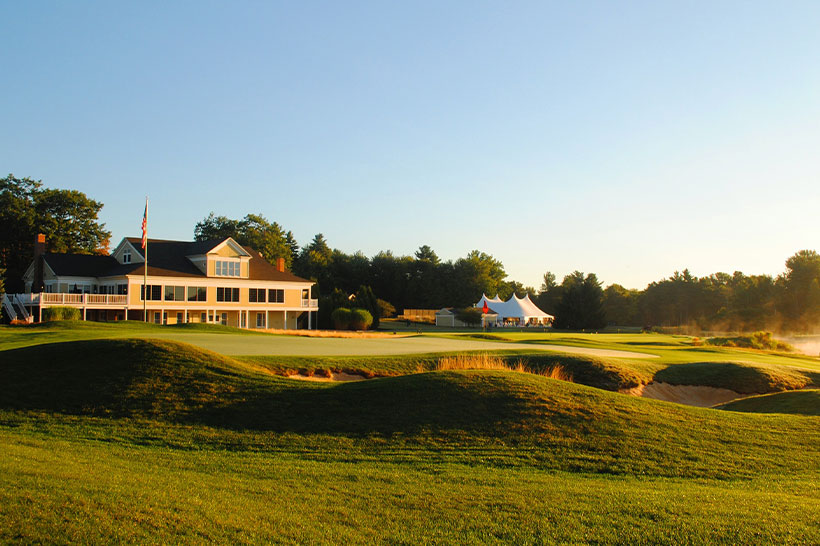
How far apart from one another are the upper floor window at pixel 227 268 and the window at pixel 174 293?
12.3 ft

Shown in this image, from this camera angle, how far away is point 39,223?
64625 millimetres

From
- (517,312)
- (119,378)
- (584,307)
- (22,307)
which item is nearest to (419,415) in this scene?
(119,378)

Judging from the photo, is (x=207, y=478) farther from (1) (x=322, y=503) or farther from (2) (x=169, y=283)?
(2) (x=169, y=283)

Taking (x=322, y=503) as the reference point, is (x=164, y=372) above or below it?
above

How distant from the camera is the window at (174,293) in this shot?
176 ft

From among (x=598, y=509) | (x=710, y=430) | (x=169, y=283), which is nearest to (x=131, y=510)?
(x=598, y=509)

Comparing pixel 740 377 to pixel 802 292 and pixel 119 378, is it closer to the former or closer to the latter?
pixel 119 378

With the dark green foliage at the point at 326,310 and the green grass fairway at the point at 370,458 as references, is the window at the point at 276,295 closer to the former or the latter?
the dark green foliage at the point at 326,310

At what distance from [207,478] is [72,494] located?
1.77m

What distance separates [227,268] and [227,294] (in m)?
2.31

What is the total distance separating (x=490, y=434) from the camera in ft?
33.7

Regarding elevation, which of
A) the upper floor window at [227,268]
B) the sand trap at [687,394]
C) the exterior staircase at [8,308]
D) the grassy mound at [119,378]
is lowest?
the sand trap at [687,394]

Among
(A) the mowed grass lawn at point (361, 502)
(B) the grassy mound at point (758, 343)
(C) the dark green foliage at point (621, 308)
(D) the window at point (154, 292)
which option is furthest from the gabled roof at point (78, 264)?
(C) the dark green foliage at point (621, 308)

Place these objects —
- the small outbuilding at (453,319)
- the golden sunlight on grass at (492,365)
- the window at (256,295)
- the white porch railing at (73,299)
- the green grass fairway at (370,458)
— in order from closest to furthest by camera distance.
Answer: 1. the green grass fairway at (370,458)
2. the golden sunlight on grass at (492,365)
3. the white porch railing at (73,299)
4. the window at (256,295)
5. the small outbuilding at (453,319)
